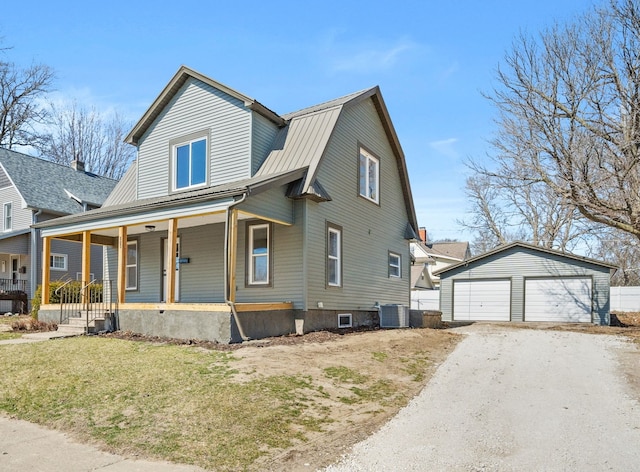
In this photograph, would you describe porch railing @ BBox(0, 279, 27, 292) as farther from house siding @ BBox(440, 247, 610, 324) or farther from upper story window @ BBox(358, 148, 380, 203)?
house siding @ BBox(440, 247, 610, 324)

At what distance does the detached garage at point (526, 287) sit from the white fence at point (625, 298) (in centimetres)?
842

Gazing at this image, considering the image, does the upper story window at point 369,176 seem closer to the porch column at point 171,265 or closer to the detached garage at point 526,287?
the porch column at point 171,265

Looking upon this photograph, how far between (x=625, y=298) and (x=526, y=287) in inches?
388

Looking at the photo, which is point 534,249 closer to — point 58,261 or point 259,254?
point 259,254

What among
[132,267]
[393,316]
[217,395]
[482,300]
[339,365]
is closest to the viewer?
[217,395]

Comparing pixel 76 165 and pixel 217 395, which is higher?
pixel 76 165

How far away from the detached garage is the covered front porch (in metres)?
12.5

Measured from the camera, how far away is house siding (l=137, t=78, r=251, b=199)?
14.3m

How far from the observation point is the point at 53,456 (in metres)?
5.35

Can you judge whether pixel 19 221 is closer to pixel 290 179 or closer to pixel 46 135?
pixel 46 135

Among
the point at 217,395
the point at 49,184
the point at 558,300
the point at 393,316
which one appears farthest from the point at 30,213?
the point at 558,300

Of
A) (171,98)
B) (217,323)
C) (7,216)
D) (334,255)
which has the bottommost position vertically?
(217,323)

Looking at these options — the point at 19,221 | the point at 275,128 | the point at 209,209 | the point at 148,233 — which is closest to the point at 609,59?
the point at 275,128

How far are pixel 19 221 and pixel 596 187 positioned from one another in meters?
25.0
